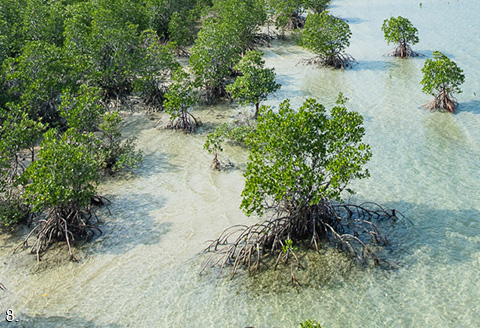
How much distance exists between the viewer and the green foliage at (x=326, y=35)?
21.1m

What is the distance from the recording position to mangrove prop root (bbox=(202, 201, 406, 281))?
9.57m

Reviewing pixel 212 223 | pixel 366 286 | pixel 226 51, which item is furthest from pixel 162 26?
pixel 366 286

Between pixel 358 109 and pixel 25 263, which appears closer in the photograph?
pixel 25 263

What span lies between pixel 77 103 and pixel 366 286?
10252mm

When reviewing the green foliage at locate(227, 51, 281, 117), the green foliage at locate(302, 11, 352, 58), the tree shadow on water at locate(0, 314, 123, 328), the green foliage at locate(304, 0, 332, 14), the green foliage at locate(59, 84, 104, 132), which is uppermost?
the green foliage at locate(304, 0, 332, 14)

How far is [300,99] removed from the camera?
18516 millimetres

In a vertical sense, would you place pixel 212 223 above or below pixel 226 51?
below

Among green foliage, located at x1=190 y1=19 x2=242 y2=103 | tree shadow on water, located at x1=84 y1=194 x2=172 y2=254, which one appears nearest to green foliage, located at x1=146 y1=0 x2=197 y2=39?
green foliage, located at x1=190 y1=19 x2=242 y2=103

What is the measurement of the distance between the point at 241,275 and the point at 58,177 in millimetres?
4814

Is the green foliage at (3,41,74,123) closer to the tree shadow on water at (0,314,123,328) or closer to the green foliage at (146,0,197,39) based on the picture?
the tree shadow on water at (0,314,123,328)

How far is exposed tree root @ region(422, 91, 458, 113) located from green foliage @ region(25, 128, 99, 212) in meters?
12.2

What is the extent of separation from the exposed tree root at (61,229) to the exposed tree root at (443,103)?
12.5m

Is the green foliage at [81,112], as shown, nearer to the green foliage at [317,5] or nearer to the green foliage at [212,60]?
the green foliage at [212,60]

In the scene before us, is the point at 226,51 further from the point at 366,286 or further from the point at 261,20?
the point at 366,286
